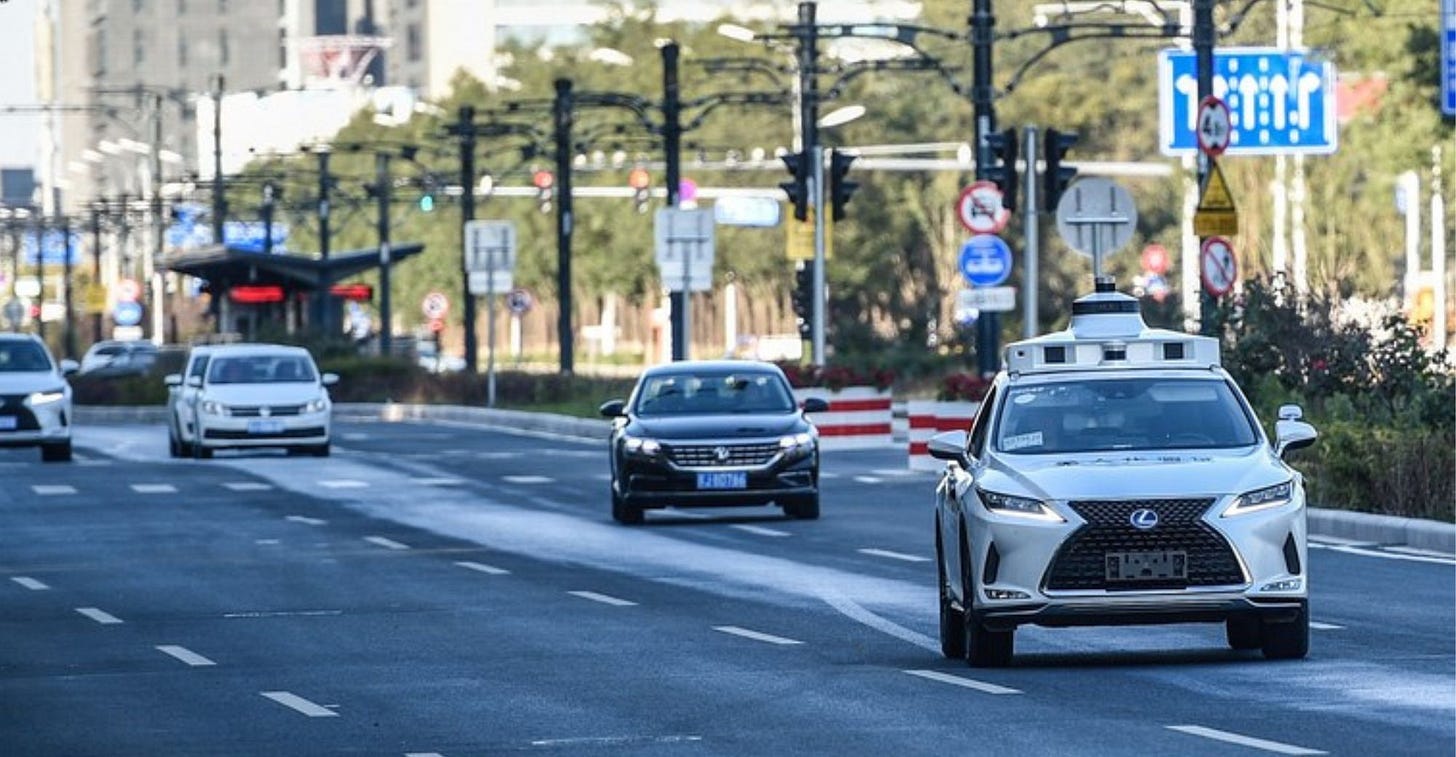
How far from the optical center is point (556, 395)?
72.7 metres

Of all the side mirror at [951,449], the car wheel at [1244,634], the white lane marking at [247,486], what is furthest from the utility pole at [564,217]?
the car wheel at [1244,634]

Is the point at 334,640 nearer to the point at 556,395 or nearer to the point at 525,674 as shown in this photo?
the point at 525,674

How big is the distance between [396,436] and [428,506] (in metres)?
24.0

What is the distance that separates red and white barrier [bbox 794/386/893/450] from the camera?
5112 cm

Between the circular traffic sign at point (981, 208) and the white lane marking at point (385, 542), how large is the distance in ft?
52.6

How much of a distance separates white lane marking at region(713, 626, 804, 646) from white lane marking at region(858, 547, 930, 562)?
646 cm

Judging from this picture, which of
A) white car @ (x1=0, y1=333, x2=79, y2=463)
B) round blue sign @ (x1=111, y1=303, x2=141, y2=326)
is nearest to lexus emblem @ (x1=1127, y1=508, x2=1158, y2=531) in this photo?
white car @ (x1=0, y1=333, x2=79, y2=463)

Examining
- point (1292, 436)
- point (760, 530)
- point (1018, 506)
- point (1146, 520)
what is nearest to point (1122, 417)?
point (1292, 436)

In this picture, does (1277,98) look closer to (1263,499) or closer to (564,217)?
(564,217)

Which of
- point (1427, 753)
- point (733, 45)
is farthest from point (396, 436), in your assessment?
point (733, 45)

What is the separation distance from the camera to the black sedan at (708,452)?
3238 centimetres

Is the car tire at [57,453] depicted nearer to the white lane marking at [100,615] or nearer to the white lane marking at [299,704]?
the white lane marking at [100,615]

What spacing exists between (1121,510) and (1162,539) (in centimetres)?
24

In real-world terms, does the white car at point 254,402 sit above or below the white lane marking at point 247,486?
above
